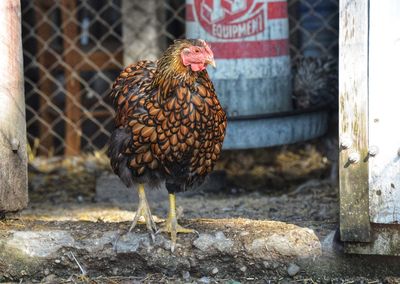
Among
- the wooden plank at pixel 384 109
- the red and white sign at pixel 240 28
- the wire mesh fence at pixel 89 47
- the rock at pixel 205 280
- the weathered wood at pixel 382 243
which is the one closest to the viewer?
the wooden plank at pixel 384 109

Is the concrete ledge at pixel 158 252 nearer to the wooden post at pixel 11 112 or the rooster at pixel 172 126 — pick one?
the rooster at pixel 172 126

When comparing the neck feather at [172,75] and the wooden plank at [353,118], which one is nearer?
the wooden plank at [353,118]

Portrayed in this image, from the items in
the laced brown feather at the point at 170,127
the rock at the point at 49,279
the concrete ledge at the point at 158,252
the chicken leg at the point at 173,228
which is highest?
the laced brown feather at the point at 170,127

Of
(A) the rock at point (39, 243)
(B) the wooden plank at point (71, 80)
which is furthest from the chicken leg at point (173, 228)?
(B) the wooden plank at point (71, 80)

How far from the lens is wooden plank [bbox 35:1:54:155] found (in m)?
5.87

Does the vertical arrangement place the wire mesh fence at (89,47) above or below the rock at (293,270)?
above

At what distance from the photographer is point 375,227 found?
321cm

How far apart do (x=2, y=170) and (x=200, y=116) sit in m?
0.87

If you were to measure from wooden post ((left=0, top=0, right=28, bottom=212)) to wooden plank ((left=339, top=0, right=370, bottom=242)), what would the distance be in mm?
1365

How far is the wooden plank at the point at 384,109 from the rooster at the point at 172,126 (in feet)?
2.08

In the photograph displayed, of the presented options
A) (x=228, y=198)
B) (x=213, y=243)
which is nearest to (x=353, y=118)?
(x=213, y=243)

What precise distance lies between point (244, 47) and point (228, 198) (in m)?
0.90

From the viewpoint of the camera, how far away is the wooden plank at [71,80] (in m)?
5.77

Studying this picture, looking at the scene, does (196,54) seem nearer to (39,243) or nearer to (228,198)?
(39,243)
